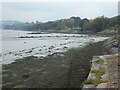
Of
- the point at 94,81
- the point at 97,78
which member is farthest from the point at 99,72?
the point at 94,81

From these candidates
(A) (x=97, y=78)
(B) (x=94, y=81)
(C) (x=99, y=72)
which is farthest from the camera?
(C) (x=99, y=72)

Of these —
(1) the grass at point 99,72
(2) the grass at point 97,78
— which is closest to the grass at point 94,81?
(2) the grass at point 97,78

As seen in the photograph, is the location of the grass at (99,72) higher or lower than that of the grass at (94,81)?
higher

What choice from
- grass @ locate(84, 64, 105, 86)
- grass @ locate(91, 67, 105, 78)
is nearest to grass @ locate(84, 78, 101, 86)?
grass @ locate(84, 64, 105, 86)

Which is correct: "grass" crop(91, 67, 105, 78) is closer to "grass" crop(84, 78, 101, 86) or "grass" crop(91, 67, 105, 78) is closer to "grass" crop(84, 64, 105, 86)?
"grass" crop(84, 64, 105, 86)

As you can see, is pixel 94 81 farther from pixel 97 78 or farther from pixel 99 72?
pixel 99 72

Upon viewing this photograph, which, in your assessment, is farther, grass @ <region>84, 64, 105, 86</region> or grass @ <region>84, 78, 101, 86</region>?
grass @ <region>84, 64, 105, 86</region>

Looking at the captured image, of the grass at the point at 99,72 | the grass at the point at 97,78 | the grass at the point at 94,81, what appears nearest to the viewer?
the grass at the point at 94,81

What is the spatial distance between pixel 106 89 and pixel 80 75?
10068 mm

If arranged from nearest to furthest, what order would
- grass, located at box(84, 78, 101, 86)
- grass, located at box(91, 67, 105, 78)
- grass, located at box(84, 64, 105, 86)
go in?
grass, located at box(84, 78, 101, 86) < grass, located at box(84, 64, 105, 86) < grass, located at box(91, 67, 105, 78)

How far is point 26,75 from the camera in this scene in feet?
85.7

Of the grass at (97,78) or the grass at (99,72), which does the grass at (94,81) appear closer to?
the grass at (97,78)

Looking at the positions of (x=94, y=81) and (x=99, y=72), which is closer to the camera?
(x=94, y=81)

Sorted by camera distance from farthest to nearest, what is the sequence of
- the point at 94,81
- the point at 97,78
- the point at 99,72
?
the point at 99,72, the point at 97,78, the point at 94,81
